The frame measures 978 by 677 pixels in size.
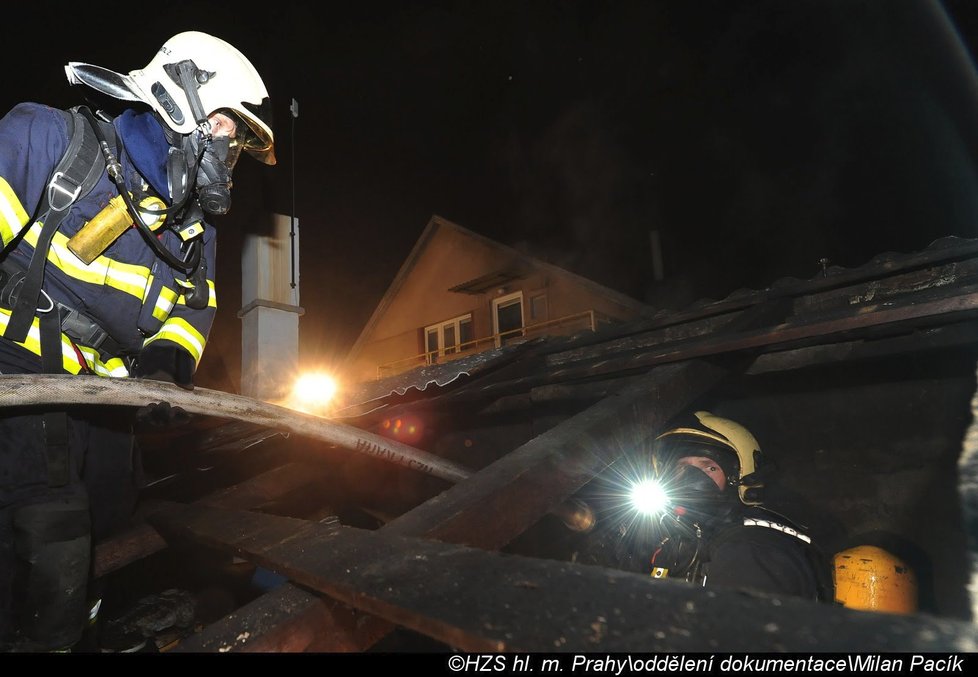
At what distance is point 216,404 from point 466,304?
16169mm

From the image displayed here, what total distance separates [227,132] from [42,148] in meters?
1.04

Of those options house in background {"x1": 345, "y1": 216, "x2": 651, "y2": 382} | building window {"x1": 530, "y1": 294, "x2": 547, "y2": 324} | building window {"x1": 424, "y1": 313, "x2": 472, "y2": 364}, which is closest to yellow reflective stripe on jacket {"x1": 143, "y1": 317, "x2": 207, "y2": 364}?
house in background {"x1": 345, "y1": 216, "x2": 651, "y2": 382}

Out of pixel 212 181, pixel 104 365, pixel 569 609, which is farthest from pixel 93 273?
pixel 569 609

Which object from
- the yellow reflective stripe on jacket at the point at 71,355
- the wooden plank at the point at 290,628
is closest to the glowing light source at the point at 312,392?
the yellow reflective stripe on jacket at the point at 71,355

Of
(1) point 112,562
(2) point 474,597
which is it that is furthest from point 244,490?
(2) point 474,597

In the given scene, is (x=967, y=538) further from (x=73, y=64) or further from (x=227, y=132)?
(x=73, y=64)

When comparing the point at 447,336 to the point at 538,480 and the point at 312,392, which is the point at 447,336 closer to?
the point at 312,392

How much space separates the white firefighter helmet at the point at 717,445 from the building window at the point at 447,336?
14.4 metres

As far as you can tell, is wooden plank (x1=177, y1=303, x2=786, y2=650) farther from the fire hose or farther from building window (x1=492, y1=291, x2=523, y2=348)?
building window (x1=492, y1=291, x2=523, y2=348)

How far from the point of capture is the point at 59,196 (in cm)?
216

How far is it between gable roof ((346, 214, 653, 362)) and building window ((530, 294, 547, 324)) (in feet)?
3.25

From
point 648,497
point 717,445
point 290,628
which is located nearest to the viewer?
point 290,628

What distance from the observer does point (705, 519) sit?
2.91m

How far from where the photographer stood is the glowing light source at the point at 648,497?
3113 millimetres
